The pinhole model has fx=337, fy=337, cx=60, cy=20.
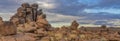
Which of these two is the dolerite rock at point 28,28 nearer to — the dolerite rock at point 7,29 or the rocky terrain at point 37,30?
the rocky terrain at point 37,30

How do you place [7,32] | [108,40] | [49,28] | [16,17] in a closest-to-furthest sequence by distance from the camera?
[7,32] < [108,40] < [49,28] < [16,17]

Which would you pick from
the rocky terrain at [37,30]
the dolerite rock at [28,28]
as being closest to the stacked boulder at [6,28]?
the rocky terrain at [37,30]

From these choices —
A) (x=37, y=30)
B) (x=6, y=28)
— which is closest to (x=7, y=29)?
(x=6, y=28)

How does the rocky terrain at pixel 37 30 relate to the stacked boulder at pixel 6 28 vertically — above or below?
below

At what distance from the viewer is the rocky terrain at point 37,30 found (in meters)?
44.7

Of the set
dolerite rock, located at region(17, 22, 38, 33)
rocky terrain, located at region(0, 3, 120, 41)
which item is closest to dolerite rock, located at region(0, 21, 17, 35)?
rocky terrain, located at region(0, 3, 120, 41)

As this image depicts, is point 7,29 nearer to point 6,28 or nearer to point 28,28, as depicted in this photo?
point 6,28

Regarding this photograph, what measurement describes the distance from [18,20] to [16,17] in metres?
4.37

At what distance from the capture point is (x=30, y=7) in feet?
353

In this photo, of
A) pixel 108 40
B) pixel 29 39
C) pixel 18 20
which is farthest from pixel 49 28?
pixel 29 39

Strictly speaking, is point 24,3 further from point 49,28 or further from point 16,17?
point 49,28

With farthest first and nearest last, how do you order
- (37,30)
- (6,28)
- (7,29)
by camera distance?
(37,30)
(6,28)
(7,29)

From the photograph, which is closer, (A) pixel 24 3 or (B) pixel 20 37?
(B) pixel 20 37

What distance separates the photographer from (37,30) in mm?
78750
